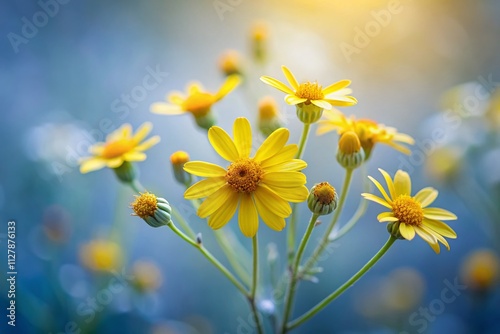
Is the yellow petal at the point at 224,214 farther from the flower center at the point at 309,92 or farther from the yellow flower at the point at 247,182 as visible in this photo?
the flower center at the point at 309,92

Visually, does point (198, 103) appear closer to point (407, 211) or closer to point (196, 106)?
point (196, 106)

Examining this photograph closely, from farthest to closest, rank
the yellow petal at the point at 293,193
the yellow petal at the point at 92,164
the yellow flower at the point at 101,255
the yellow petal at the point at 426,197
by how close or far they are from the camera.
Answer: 1. the yellow flower at the point at 101,255
2. the yellow petal at the point at 92,164
3. the yellow petal at the point at 426,197
4. the yellow petal at the point at 293,193

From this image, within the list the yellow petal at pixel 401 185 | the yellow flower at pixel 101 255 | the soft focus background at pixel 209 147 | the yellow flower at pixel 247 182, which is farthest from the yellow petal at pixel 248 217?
the yellow flower at pixel 101 255

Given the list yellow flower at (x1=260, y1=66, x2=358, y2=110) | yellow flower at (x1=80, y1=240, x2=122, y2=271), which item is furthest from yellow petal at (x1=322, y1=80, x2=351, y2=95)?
yellow flower at (x1=80, y1=240, x2=122, y2=271)

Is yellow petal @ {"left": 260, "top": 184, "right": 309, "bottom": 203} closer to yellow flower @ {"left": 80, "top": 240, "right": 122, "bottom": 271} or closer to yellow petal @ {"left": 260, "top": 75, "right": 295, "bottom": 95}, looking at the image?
yellow petal @ {"left": 260, "top": 75, "right": 295, "bottom": 95}

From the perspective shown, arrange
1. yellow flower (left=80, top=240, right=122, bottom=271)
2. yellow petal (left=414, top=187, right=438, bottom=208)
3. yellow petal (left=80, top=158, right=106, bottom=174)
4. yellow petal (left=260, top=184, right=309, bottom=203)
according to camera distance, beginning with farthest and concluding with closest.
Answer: yellow flower (left=80, top=240, right=122, bottom=271), yellow petal (left=80, top=158, right=106, bottom=174), yellow petal (left=414, top=187, right=438, bottom=208), yellow petal (left=260, top=184, right=309, bottom=203)

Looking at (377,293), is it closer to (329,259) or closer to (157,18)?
(329,259)
